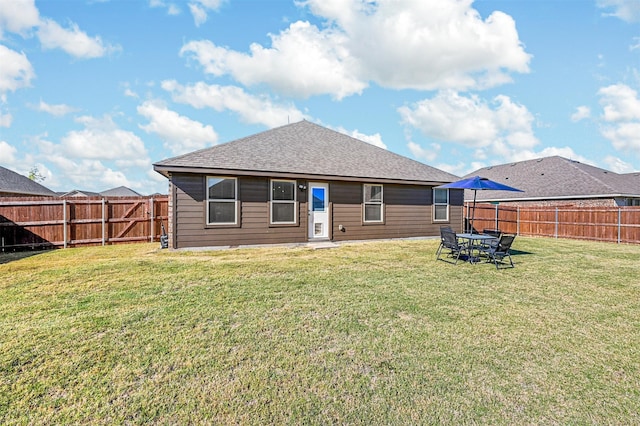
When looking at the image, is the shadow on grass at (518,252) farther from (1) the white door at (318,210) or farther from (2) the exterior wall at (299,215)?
(1) the white door at (318,210)

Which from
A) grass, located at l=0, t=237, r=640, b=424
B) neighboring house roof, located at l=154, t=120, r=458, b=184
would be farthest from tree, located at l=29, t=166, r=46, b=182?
grass, located at l=0, t=237, r=640, b=424

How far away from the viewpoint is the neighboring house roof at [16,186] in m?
18.1

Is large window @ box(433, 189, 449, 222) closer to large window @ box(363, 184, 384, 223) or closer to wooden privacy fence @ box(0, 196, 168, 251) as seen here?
large window @ box(363, 184, 384, 223)

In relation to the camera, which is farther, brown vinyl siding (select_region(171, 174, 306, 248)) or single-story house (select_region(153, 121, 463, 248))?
single-story house (select_region(153, 121, 463, 248))

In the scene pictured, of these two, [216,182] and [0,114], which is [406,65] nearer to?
[216,182]

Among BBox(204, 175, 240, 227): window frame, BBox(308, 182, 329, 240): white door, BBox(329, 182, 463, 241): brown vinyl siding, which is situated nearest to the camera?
BBox(204, 175, 240, 227): window frame

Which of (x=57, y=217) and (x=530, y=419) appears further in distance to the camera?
(x=57, y=217)

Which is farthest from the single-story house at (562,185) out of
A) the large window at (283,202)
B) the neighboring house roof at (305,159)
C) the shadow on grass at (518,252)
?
the large window at (283,202)

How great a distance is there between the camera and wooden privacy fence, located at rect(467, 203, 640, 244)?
41.3 ft

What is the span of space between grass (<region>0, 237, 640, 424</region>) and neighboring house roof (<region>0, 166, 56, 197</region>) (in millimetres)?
17982

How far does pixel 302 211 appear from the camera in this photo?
10.8 m

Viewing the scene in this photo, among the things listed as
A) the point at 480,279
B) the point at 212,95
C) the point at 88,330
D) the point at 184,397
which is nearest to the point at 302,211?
the point at 480,279

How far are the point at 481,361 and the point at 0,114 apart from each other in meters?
35.1

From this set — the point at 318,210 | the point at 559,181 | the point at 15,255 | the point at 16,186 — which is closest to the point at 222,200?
the point at 318,210
